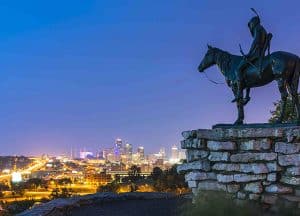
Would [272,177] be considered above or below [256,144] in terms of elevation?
below

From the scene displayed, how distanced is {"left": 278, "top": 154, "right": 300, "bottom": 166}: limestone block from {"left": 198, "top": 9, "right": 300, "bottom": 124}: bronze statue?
852mm

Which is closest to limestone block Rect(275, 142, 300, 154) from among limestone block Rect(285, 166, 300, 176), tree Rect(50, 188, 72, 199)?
limestone block Rect(285, 166, 300, 176)

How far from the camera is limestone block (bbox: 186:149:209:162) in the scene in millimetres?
10078

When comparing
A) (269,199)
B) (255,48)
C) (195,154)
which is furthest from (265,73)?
(269,199)

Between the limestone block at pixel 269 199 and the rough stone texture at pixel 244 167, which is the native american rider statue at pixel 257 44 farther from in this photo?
the limestone block at pixel 269 199

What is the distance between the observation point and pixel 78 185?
233ft

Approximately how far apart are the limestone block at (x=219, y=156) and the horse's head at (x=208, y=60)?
7.45ft

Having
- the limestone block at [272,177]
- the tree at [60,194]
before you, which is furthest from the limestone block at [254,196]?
the tree at [60,194]

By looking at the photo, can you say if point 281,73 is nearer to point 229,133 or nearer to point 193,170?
point 229,133

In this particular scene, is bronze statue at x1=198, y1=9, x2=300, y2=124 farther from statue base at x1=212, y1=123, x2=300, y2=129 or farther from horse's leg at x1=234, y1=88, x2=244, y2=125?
statue base at x1=212, y1=123, x2=300, y2=129

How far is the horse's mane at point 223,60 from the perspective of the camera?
10.8 metres

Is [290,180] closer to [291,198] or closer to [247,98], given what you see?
[291,198]

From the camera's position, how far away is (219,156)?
382 inches

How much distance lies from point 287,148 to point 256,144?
0.59 m
